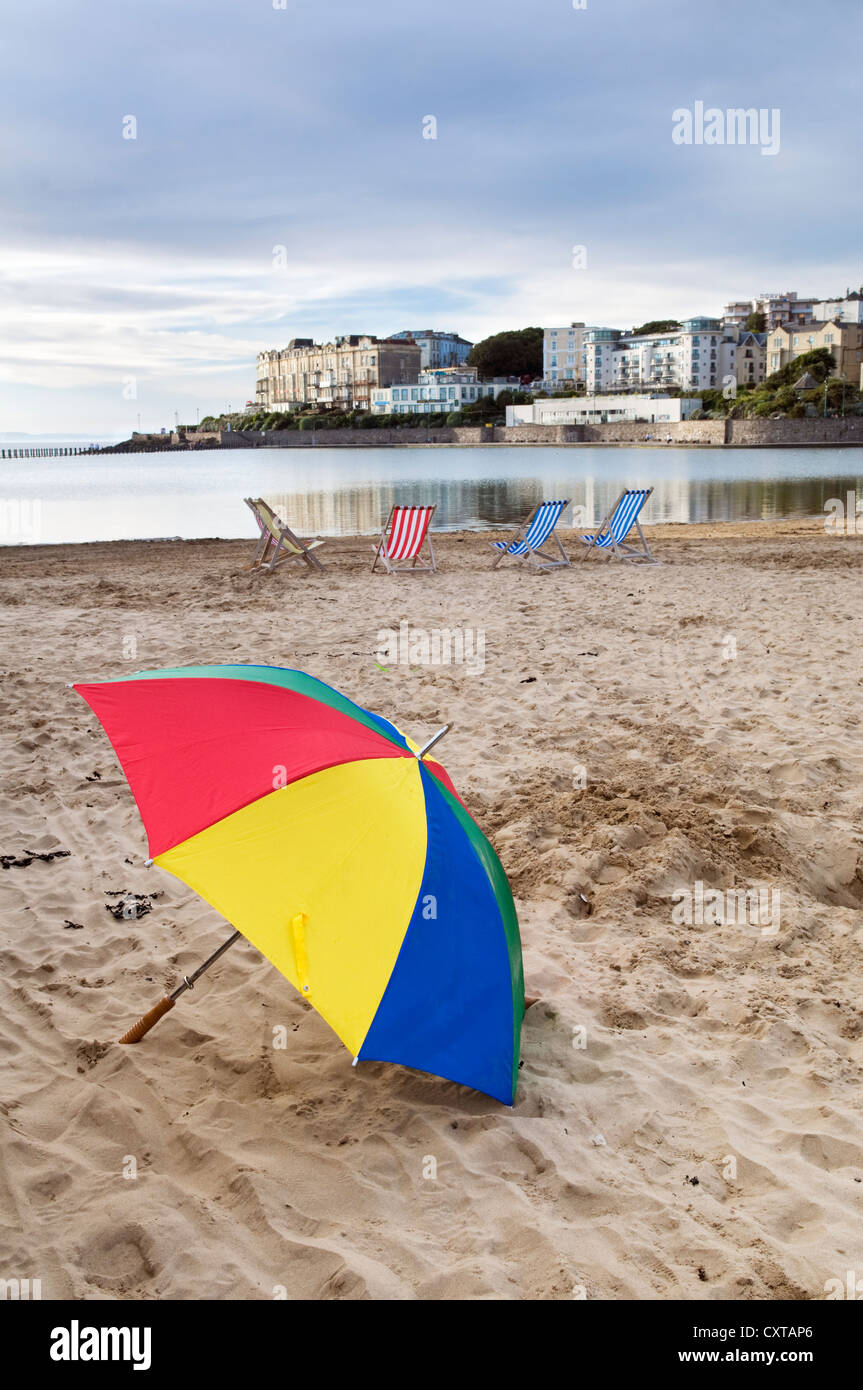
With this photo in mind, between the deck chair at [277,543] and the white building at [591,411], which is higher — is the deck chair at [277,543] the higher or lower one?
the lower one

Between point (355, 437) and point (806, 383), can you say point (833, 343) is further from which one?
point (355, 437)

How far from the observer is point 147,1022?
8.43 feet

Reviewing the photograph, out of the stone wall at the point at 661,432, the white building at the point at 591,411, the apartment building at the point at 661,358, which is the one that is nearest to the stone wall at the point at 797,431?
the stone wall at the point at 661,432

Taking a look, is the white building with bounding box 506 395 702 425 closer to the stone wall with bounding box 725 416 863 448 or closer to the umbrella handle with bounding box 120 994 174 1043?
the stone wall with bounding box 725 416 863 448

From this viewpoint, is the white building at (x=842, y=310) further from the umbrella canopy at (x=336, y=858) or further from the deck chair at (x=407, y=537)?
the umbrella canopy at (x=336, y=858)

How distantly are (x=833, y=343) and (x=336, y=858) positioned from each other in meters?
115

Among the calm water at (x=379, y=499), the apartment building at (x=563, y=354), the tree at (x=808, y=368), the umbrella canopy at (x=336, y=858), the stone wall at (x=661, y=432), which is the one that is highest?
the apartment building at (x=563, y=354)

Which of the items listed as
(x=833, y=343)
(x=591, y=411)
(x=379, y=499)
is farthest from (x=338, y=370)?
(x=379, y=499)

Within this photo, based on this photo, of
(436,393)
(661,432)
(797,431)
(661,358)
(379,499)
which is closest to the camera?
(379,499)

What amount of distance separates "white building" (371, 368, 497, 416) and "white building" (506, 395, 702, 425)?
17523mm

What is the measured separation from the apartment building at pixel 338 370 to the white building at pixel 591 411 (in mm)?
40195

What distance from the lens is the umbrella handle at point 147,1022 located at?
251 centimetres

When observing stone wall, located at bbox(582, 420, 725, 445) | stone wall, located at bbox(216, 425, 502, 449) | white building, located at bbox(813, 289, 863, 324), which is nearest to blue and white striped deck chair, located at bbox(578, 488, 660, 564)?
stone wall, located at bbox(582, 420, 725, 445)
